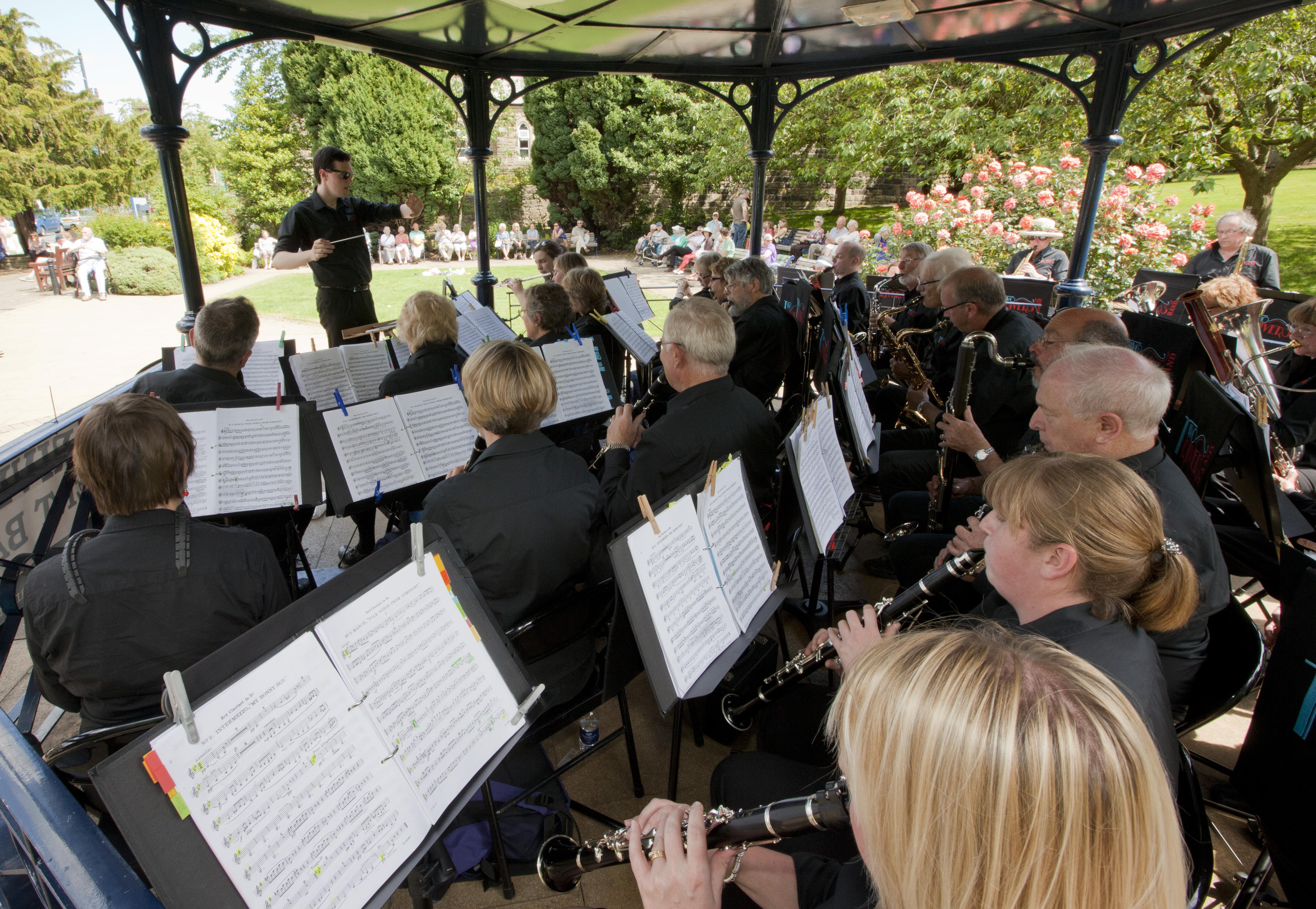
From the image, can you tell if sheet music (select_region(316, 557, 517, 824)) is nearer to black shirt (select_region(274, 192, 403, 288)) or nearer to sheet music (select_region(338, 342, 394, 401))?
sheet music (select_region(338, 342, 394, 401))

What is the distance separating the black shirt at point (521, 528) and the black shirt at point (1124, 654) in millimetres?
1389

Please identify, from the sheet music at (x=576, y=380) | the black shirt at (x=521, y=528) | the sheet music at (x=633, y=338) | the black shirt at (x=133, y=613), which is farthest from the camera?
the sheet music at (x=633, y=338)

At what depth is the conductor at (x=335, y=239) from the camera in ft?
16.9

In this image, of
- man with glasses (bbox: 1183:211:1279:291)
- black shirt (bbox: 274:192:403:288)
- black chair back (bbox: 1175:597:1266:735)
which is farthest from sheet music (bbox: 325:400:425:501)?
man with glasses (bbox: 1183:211:1279:291)

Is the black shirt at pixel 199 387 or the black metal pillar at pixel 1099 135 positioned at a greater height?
the black metal pillar at pixel 1099 135

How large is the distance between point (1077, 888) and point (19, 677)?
14.4 ft

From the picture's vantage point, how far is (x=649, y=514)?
72.4 inches

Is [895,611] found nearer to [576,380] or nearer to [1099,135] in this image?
[576,380]

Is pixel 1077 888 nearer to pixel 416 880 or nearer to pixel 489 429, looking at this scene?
pixel 416 880

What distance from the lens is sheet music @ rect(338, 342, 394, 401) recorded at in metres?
4.61

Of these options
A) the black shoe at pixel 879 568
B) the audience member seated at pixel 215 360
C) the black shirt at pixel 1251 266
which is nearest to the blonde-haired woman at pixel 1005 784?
the audience member seated at pixel 215 360

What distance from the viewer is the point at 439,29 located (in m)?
5.54

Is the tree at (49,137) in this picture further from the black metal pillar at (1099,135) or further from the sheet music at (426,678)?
the sheet music at (426,678)

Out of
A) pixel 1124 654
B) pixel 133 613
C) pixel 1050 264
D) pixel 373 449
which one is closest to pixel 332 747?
pixel 133 613
